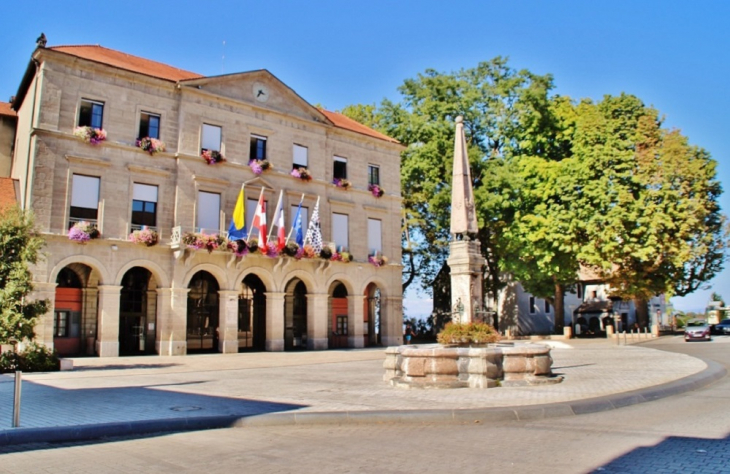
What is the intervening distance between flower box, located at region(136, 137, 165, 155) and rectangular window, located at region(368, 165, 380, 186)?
14.2 m

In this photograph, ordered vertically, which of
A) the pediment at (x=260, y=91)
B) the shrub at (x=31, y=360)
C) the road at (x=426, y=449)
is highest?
the pediment at (x=260, y=91)

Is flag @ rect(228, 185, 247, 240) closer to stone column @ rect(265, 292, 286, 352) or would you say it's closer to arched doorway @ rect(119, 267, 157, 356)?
stone column @ rect(265, 292, 286, 352)

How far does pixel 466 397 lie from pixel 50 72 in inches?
951

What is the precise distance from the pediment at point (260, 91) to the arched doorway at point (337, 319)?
431 inches

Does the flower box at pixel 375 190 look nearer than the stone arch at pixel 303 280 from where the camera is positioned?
No

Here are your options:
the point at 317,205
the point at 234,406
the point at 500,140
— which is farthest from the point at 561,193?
the point at 234,406

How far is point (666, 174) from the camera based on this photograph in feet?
123

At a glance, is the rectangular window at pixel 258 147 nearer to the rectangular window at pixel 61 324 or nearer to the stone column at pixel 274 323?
the stone column at pixel 274 323

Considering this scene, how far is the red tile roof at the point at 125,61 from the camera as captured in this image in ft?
93.7

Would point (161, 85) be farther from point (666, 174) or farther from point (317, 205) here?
point (666, 174)

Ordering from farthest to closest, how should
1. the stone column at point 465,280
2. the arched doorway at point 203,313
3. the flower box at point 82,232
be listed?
the arched doorway at point 203,313 → the flower box at point 82,232 → the stone column at point 465,280

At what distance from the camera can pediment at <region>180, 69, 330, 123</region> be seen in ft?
105

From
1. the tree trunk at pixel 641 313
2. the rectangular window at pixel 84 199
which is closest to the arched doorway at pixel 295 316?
the rectangular window at pixel 84 199

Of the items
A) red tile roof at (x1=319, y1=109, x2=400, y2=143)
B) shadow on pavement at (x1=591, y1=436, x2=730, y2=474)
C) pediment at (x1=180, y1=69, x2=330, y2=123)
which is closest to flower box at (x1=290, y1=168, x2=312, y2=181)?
pediment at (x1=180, y1=69, x2=330, y2=123)
